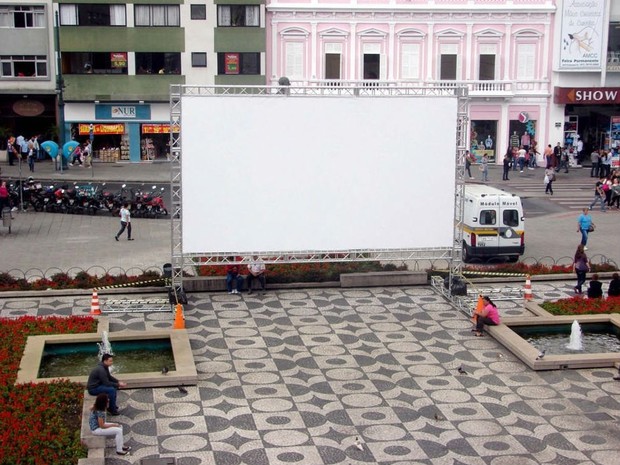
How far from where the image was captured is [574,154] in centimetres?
5816

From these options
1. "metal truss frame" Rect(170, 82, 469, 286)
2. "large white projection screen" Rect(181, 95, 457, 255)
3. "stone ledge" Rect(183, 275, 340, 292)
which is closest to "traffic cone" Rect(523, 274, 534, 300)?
"metal truss frame" Rect(170, 82, 469, 286)

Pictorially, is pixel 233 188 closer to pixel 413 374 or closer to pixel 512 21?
pixel 413 374

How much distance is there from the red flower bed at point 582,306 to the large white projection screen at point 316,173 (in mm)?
3548

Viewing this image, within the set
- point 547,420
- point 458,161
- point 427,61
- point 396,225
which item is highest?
point 427,61

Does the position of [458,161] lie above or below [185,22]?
below

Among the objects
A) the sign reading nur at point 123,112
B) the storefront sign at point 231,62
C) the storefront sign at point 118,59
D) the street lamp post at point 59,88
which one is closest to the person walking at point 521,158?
the storefront sign at point 231,62

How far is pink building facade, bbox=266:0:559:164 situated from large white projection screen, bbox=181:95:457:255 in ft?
98.2

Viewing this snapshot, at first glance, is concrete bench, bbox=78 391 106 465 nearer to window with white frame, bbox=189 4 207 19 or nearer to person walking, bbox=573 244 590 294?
person walking, bbox=573 244 590 294

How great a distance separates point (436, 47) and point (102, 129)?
20.3 m

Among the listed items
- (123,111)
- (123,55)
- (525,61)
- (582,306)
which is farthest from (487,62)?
(582,306)

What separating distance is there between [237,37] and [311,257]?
99.3ft

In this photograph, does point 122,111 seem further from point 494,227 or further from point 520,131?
point 494,227

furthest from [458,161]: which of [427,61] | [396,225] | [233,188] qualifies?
[427,61]

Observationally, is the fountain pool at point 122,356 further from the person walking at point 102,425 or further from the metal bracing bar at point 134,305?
the person walking at point 102,425
